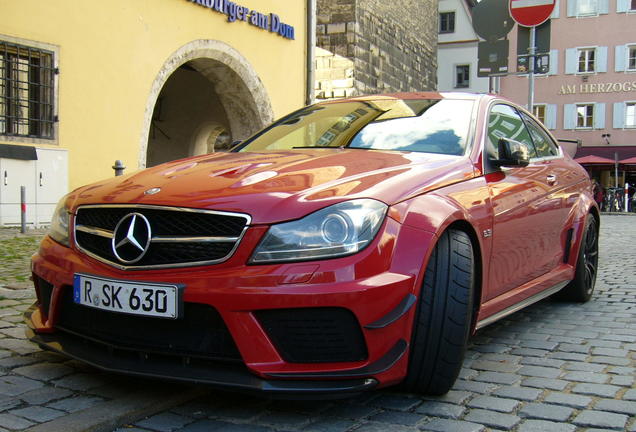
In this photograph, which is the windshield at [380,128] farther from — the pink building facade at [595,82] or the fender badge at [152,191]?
the pink building facade at [595,82]

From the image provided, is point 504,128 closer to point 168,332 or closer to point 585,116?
point 168,332

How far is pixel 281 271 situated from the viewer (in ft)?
8.47

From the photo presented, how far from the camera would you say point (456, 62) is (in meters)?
42.9

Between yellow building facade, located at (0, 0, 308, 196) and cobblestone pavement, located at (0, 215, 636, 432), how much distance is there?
6.95 meters

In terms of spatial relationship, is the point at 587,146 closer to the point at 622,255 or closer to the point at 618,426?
the point at 622,255

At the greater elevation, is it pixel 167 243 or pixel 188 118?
pixel 188 118

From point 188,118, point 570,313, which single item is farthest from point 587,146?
point 570,313

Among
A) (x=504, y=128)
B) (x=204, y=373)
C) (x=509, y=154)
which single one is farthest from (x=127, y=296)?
(x=504, y=128)

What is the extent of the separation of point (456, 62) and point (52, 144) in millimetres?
35262

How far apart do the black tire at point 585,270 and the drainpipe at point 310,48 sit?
12205 mm

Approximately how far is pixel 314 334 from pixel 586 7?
4106 centimetres

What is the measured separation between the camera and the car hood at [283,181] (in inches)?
108

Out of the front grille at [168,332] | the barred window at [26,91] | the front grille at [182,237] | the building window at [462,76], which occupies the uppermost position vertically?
the building window at [462,76]

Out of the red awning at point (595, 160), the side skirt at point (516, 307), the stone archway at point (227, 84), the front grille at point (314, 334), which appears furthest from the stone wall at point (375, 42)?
the front grille at point (314, 334)
